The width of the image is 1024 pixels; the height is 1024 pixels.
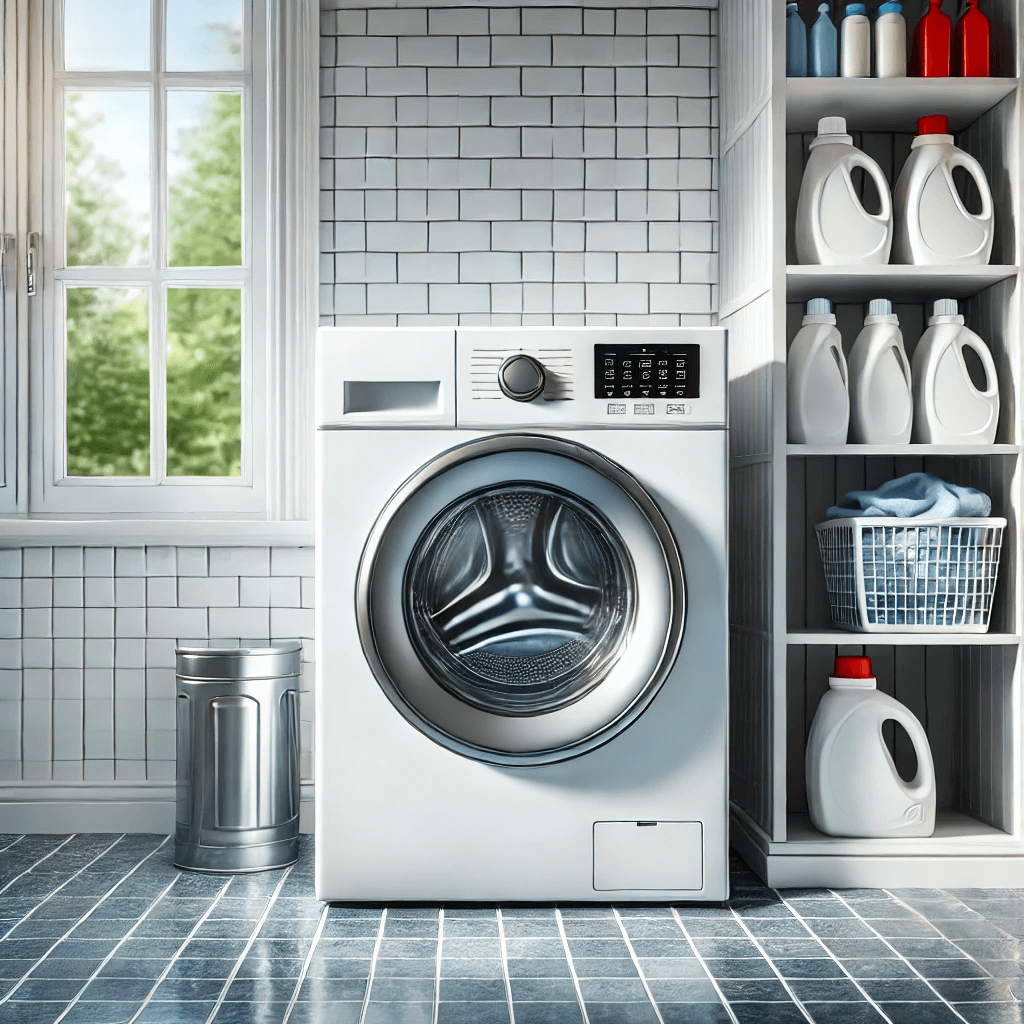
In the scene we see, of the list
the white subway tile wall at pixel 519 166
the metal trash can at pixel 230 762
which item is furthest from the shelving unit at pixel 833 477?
the metal trash can at pixel 230 762

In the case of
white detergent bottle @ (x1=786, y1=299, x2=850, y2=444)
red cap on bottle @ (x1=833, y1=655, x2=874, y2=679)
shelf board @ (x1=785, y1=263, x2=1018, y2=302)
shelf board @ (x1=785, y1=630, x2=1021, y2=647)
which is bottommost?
red cap on bottle @ (x1=833, y1=655, x2=874, y2=679)

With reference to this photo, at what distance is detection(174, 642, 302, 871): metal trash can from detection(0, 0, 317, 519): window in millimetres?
525

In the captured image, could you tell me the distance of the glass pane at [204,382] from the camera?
2529 mm

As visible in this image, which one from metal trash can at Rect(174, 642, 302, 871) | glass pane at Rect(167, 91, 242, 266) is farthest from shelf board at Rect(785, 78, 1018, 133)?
metal trash can at Rect(174, 642, 302, 871)

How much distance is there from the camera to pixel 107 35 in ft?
8.30

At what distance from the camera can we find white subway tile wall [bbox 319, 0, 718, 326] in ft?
8.13

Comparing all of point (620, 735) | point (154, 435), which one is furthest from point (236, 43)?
point (620, 735)

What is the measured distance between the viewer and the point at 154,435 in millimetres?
2518

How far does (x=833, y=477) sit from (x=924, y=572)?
47cm

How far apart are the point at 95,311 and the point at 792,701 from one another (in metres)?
1.89

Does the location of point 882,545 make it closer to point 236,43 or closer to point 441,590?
point 441,590

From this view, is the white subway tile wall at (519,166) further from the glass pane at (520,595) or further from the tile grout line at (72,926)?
the tile grout line at (72,926)

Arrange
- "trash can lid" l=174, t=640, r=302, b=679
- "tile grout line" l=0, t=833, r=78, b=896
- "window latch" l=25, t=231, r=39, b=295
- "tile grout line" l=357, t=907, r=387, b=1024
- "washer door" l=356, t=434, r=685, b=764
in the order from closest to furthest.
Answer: "tile grout line" l=357, t=907, r=387, b=1024, "washer door" l=356, t=434, r=685, b=764, "tile grout line" l=0, t=833, r=78, b=896, "trash can lid" l=174, t=640, r=302, b=679, "window latch" l=25, t=231, r=39, b=295

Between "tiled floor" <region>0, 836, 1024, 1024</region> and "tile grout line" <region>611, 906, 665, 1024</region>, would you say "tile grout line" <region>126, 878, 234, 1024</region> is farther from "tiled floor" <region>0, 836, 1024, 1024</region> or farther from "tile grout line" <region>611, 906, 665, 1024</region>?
"tile grout line" <region>611, 906, 665, 1024</region>
